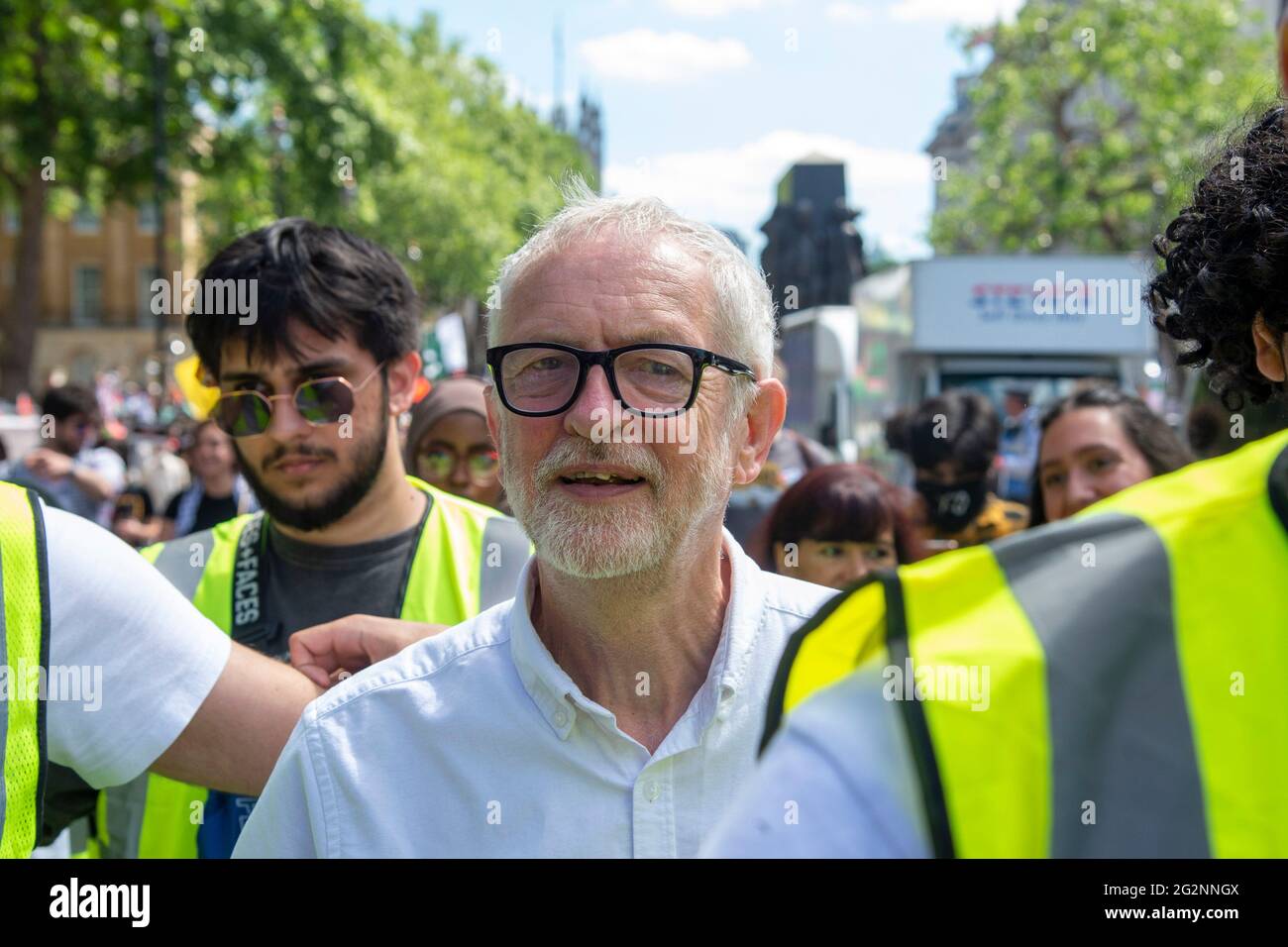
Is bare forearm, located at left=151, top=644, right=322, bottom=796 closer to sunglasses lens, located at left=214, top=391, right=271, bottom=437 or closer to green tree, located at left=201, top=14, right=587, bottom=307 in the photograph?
sunglasses lens, located at left=214, top=391, right=271, bottom=437

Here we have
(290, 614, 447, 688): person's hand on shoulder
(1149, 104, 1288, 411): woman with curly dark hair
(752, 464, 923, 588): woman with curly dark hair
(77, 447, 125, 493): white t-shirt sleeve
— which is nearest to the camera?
(1149, 104, 1288, 411): woman with curly dark hair

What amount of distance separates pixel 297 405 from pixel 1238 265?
2.05 m

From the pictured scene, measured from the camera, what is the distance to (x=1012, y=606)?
903mm

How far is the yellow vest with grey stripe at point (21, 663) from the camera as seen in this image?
1749 millimetres

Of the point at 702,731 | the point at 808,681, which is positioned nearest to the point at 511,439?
the point at 702,731

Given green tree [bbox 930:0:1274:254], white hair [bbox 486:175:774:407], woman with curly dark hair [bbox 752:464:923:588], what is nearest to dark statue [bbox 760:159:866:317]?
woman with curly dark hair [bbox 752:464:923:588]

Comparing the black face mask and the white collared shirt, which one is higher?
the black face mask

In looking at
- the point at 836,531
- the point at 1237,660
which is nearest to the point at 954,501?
the point at 836,531

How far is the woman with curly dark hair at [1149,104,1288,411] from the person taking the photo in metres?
1.23

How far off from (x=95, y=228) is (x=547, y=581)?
6935cm

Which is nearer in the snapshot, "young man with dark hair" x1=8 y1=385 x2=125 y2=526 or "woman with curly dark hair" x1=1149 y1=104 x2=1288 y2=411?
"woman with curly dark hair" x1=1149 y1=104 x2=1288 y2=411

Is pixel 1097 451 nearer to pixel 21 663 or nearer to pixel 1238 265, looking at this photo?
pixel 1238 265

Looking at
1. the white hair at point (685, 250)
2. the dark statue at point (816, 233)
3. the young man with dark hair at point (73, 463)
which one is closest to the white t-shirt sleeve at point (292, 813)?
the white hair at point (685, 250)
